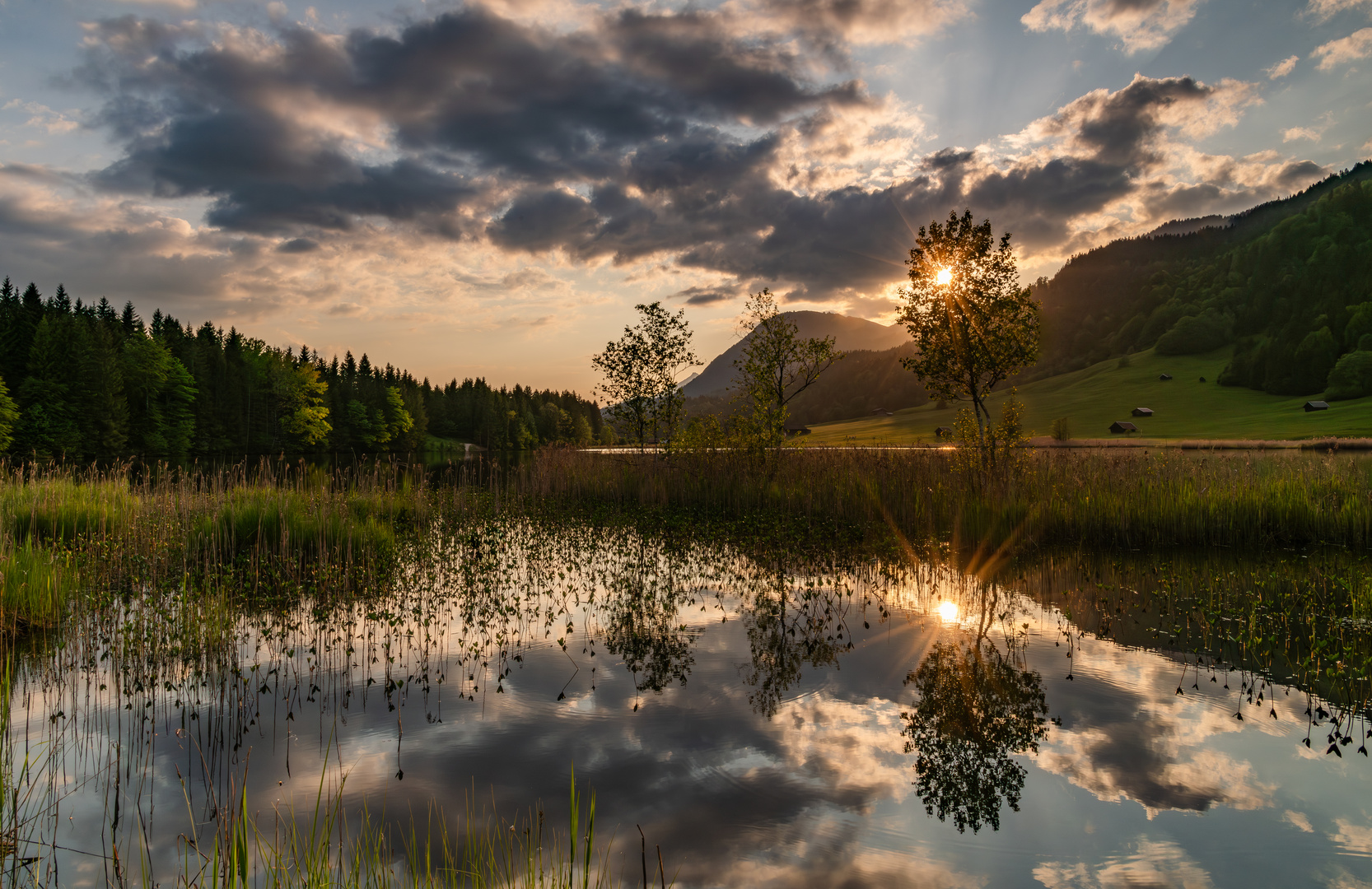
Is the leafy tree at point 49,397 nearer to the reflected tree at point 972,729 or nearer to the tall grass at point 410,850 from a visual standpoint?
the tall grass at point 410,850

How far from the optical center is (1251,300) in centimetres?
12544

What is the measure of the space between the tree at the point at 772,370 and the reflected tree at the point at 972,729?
1598 centimetres

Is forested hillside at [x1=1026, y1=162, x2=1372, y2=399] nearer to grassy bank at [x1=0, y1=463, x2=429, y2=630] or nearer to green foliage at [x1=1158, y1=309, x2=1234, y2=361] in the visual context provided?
green foliage at [x1=1158, y1=309, x2=1234, y2=361]

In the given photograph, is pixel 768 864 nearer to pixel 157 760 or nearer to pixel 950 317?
pixel 157 760

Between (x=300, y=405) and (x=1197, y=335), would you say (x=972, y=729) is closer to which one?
(x=300, y=405)

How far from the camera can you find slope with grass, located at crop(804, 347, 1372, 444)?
6675 cm

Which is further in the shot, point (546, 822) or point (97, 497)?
point (97, 497)

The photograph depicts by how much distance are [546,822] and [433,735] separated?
1894mm

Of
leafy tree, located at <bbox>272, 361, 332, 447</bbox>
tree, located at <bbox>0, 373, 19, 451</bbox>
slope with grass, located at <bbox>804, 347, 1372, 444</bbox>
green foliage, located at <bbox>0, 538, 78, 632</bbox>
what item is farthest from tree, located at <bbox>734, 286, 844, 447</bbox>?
leafy tree, located at <bbox>272, 361, 332, 447</bbox>

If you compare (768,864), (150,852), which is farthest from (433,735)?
(768,864)

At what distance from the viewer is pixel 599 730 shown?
624 cm

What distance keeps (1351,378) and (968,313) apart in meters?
99.4

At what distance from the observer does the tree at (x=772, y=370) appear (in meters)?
24.1

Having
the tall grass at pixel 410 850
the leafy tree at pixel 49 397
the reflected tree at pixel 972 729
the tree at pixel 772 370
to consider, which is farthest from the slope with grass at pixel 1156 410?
the leafy tree at pixel 49 397
